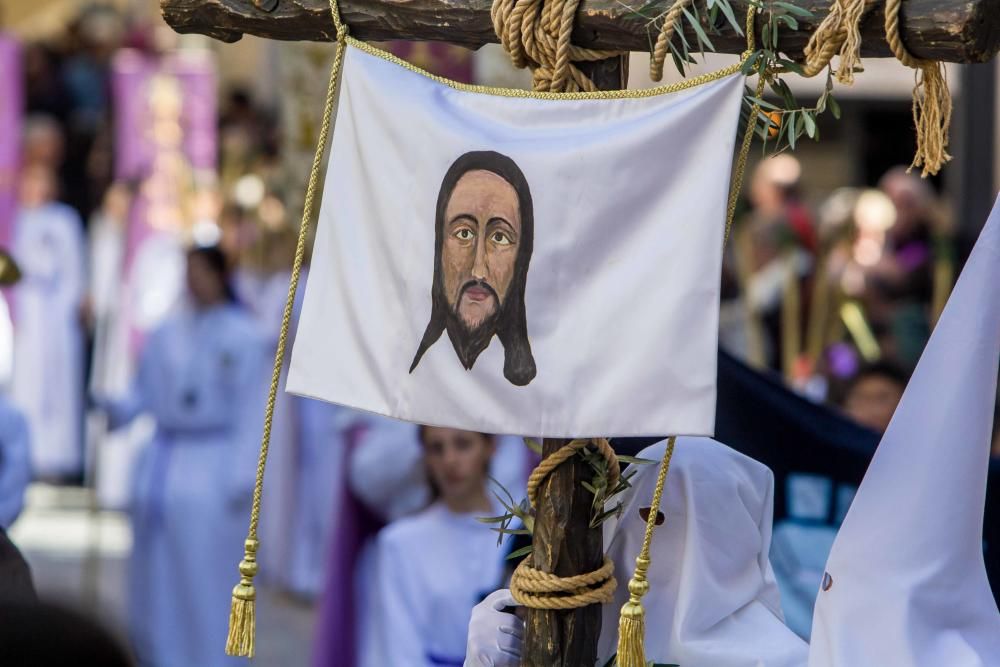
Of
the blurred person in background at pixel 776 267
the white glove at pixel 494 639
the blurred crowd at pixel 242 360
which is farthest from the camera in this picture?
the blurred person in background at pixel 776 267

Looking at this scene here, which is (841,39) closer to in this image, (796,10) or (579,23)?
(796,10)

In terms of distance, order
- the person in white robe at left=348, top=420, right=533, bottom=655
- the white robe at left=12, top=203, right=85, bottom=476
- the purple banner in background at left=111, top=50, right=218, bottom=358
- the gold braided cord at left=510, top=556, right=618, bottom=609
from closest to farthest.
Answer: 1. the gold braided cord at left=510, top=556, right=618, bottom=609
2. the person in white robe at left=348, top=420, right=533, bottom=655
3. the purple banner in background at left=111, top=50, right=218, bottom=358
4. the white robe at left=12, top=203, right=85, bottom=476

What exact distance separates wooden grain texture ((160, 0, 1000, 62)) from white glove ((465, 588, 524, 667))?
96cm

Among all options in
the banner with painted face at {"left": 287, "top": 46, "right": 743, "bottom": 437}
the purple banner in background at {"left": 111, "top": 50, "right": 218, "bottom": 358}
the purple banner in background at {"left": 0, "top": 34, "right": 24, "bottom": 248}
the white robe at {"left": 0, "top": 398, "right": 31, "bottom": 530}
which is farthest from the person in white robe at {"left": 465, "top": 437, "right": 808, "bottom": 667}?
the purple banner in background at {"left": 111, "top": 50, "right": 218, "bottom": 358}

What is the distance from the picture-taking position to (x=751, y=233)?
26.1 feet

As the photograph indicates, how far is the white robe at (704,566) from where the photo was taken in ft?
9.44

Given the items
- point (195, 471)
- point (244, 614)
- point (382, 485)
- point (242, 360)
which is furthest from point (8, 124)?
point (244, 614)

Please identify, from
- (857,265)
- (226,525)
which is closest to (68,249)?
(226,525)

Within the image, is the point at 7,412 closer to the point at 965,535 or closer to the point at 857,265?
the point at 965,535

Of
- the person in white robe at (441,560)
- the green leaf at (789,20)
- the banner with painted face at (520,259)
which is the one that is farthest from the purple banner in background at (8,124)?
the green leaf at (789,20)

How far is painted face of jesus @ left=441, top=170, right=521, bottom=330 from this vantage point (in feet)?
8.58

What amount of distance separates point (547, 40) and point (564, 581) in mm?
854

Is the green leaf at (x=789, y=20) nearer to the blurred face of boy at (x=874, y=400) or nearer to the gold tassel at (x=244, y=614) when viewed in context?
the gold tassel at (x=244, y=614)

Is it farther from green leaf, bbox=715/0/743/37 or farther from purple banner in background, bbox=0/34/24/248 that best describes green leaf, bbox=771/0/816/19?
purple banner in background, bbox=0/34/24/248
